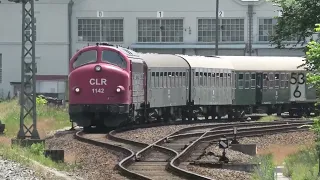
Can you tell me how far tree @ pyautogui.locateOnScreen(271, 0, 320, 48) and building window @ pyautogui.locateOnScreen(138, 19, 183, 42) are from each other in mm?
34465

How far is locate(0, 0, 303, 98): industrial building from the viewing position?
59.4 metres

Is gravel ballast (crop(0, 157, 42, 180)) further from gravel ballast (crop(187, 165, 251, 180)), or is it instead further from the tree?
the tree

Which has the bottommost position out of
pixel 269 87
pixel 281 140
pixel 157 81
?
pixel 281 140

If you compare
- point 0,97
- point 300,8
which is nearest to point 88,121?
point 300,8

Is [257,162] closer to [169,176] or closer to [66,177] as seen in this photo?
[169,176]

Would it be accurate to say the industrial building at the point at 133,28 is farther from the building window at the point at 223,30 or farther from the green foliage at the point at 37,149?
the green foliage at the point at 37,149

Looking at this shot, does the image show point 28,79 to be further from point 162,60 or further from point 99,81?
point 162,60

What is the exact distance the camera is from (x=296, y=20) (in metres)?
24.2

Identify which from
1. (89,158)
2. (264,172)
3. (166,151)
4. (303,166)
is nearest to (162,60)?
(166,151)

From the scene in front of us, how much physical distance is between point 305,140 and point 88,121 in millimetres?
7626

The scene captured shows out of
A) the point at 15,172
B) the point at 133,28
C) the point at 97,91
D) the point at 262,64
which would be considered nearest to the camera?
the point at 15,172

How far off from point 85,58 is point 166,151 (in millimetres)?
8915

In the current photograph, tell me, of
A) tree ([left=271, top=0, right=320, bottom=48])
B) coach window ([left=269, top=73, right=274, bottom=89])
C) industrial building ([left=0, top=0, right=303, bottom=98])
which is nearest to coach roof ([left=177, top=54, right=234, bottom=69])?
coach window ([left=269, top=73, right=274, bottom=89])

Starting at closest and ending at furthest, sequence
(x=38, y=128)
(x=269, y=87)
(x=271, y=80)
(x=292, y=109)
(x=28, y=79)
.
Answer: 1. (x=28, y=79)
2. (x=38, y=128)
3. (x=269, y=87)
4. (x=271, y=80)
5. (x=292, y=109)
